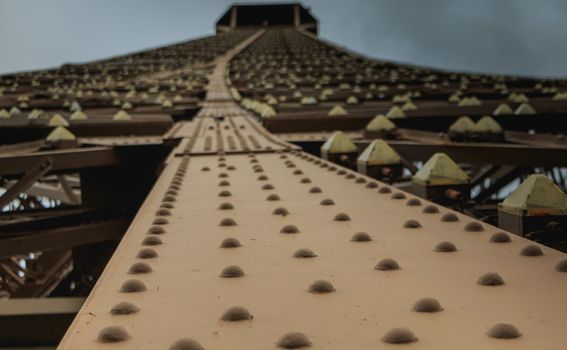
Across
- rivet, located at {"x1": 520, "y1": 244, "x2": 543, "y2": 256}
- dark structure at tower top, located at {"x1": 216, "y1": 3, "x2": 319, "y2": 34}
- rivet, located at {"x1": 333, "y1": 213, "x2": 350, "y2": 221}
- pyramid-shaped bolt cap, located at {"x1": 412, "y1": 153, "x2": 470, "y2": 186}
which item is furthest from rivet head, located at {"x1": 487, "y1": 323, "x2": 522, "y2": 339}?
dark structure at tower top, located at {"x1": 216, "y1": 3, "x2": 319, "y2": 34}

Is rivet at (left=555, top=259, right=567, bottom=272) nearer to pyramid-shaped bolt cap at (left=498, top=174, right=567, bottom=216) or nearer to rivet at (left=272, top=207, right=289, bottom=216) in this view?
pyramid-shaped bolt cap at (left=498, top=174, right=567, bottom=216)

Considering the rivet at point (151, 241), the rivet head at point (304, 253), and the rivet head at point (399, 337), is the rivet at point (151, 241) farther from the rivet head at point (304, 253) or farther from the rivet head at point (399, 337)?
the rivet head at point (399, 337)

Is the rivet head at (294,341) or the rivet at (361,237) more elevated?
the rivet head at (294,341)

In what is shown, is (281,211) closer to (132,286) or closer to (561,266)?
(132,286)

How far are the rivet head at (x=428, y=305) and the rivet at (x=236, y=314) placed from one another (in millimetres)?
456

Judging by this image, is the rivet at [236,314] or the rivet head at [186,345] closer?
the rivet head at [186,345]

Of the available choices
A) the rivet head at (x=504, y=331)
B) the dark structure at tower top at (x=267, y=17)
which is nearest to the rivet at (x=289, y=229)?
the rivet head at (x=504, y=331)

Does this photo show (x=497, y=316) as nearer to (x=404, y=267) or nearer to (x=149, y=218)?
(x=404, y=267)

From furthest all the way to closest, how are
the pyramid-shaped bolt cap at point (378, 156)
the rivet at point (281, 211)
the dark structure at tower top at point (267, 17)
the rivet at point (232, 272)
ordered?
1. the dark structure at tower top at point (267, 17)
2. the pyramid-shaped bolt cap at point (378, 156)
3. the rivet at point (281, 211)
4. the rivet at point (232, 272)

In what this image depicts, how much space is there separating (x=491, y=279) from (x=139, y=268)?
3.68ft

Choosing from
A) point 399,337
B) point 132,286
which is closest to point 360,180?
point 132,286

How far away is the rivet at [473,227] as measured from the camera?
10.6 ft

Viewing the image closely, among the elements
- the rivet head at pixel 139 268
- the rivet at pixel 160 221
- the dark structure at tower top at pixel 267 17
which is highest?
the dark structure at tower top at pixel 267 17

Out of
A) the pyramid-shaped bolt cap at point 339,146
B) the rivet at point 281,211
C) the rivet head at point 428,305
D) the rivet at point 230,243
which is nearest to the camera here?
the rivet head at point 428,305
